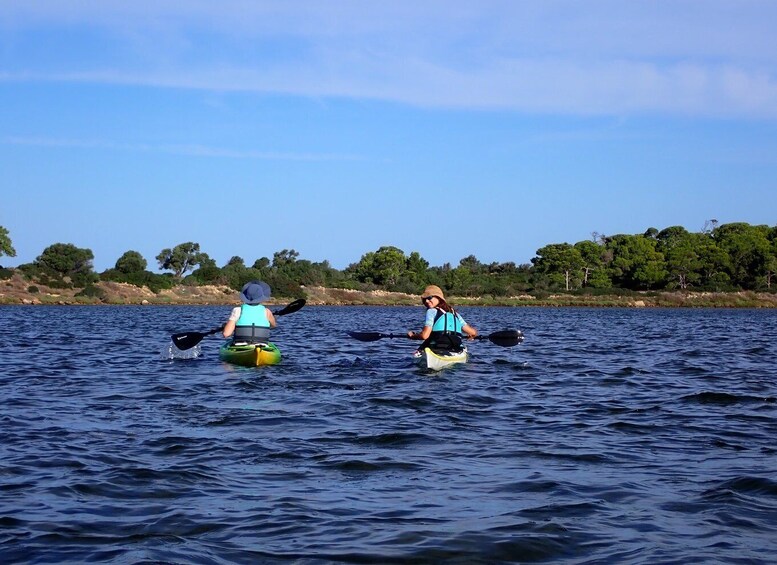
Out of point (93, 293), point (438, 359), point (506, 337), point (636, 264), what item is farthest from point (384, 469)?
point (636, 264)

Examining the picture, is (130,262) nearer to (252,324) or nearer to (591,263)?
(591,263)

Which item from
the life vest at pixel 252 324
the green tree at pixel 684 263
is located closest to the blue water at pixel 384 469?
the life vest at pixel 252 324

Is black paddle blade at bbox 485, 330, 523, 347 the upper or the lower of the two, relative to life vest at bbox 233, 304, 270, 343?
lower

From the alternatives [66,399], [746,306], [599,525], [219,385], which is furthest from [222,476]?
[746,306]

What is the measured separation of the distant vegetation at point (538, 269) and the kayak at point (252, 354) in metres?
72.3

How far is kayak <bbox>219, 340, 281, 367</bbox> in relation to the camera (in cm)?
1622

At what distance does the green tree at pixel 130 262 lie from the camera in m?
108

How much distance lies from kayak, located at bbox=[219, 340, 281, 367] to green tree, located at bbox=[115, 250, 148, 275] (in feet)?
307

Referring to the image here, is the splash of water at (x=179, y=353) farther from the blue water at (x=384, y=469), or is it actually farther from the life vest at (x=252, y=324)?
the blue water at (x=384, y=469)

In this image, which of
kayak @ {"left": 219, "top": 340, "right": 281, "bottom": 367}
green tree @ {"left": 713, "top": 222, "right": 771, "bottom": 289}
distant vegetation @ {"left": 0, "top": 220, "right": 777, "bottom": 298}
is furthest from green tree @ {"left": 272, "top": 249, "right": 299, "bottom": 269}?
kayak @ {"left": 219, "top": 340, "right": 281, "bottom": 367}

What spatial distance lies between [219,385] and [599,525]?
889 centimetres

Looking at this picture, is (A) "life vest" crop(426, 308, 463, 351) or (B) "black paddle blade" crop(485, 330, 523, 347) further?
(B) "black paddle blade" crop(485, 330, 523, 347)

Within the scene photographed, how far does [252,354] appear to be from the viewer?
16203 millimetres

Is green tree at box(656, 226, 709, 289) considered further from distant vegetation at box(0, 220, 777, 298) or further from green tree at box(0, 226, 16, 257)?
green tree at box(0, 226, 16, 257)
